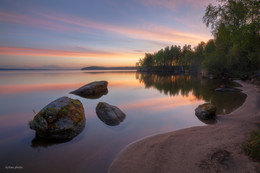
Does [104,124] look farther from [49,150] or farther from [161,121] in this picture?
[161,121]

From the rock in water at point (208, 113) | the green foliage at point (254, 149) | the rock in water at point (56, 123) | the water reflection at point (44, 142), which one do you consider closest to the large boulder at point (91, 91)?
the rock in water at point (56, 123)

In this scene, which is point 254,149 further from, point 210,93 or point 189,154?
point 210,93

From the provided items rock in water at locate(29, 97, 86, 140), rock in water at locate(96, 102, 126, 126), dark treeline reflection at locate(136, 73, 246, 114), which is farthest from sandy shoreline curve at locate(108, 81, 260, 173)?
dark treeline reflection at locate(136, 73, 246, 114)

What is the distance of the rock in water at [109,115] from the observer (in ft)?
27.2

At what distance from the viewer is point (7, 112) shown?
10.5m

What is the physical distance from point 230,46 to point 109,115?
41.3m

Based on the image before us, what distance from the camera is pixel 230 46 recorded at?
34.3 metres

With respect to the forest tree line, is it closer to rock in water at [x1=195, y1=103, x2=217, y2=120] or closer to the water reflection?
rock in water at [x1=195, y1=103, x2=217, y2=120]

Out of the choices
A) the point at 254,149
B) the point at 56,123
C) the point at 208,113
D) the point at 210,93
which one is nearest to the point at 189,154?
the point at 254,149

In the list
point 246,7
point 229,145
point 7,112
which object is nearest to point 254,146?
point 229,145

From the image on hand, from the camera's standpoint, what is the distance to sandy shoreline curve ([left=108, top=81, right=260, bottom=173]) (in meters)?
3.83

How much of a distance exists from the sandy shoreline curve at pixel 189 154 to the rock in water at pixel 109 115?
2864mm

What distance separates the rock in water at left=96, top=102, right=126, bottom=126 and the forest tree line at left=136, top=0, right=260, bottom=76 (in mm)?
10380

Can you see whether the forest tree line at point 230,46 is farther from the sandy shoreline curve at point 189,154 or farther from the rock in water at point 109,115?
the rock in water at point 109,115
